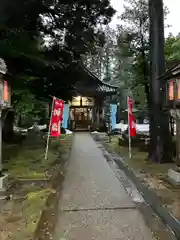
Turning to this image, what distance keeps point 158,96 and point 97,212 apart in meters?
6.30

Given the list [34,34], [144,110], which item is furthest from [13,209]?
[144,110]

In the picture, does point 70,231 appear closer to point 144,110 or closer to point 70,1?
point 70,1

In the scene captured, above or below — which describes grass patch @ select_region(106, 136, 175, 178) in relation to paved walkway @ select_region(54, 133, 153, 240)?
above

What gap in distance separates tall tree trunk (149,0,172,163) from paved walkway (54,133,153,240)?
264cm

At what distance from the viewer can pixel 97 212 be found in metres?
5.62

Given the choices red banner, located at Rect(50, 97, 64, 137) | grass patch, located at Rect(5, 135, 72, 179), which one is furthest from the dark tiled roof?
red banner, located at Rect(50, 97, 64, 137)

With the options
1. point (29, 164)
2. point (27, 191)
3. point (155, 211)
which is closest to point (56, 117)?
point (29, 164)

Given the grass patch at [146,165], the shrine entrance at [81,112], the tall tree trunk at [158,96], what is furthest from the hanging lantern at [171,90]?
the shrine entrance at [81,112]

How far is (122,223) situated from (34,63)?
802 centimetres

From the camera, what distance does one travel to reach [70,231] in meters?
4.75

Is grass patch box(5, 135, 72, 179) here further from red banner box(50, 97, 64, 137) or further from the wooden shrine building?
the wooden shrine building

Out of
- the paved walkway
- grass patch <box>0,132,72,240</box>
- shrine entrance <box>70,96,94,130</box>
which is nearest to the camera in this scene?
the paved walkway

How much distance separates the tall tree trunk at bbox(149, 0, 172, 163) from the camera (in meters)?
10.9

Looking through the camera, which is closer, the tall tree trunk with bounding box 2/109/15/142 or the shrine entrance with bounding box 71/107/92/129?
the tall tree trunk with bounding box 2/109/15/142
